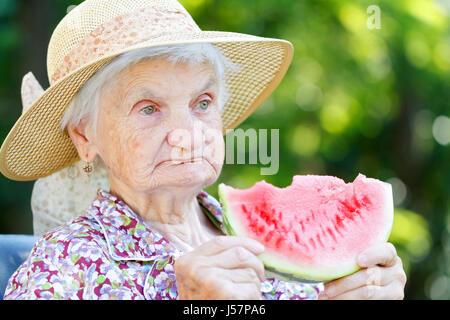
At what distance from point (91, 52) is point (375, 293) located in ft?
3.38

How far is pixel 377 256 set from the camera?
1539 millimetres

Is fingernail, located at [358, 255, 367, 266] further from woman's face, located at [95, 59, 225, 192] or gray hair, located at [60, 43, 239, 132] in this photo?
gray hair, located at [60, 43, 239, 132]

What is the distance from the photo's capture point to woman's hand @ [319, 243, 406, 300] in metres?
1.53

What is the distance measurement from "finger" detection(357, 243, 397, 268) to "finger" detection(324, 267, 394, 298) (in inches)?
0.9

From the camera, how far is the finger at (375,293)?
5.05 ft

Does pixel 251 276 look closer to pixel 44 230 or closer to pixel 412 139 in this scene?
pixel 44 230

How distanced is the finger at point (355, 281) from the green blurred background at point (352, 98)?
11.9 ft

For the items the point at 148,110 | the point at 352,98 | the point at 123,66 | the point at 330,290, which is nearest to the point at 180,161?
the point at 148,110

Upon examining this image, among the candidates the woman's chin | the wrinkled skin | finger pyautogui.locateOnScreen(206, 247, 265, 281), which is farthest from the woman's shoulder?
finger pyautogui.locateOnScreen(206, 247, 265, 281)

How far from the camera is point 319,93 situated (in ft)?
22.0

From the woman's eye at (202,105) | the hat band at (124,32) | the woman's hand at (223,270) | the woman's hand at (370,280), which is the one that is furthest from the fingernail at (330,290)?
the hat band at (124,32)

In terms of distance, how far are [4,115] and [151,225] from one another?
15.2ft

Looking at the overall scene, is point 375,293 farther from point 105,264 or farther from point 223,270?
point 105,264

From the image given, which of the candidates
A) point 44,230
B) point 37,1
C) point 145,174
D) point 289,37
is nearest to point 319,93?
point 289,37
